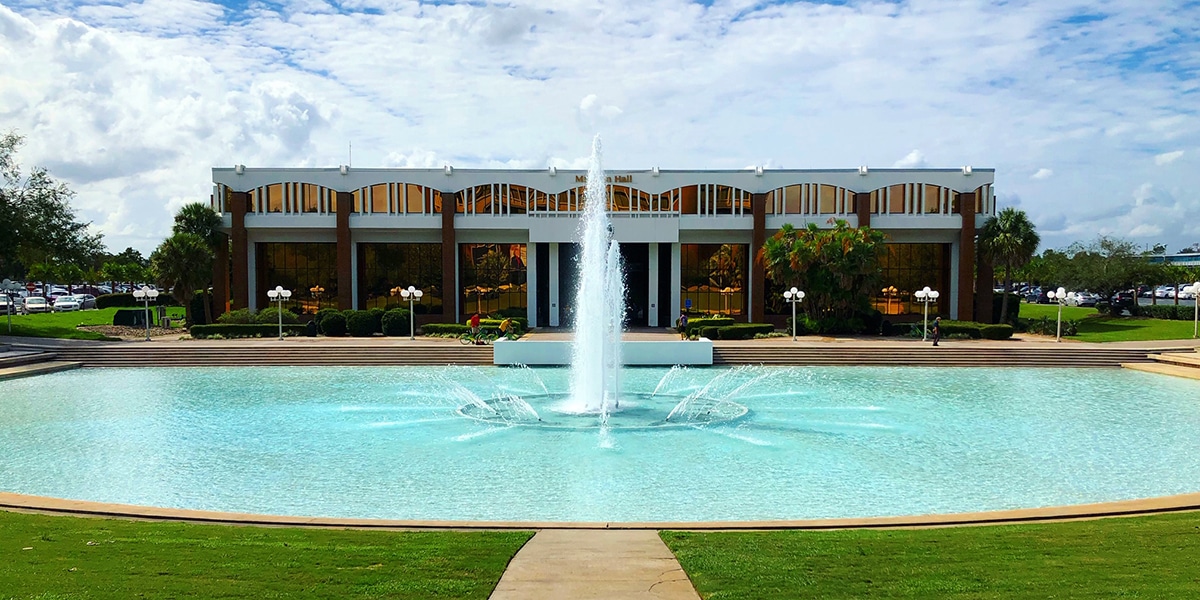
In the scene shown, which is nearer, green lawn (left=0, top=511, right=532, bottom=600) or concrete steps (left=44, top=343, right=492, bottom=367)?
green lawn (left=0, top=511, right=532, bottom=600)

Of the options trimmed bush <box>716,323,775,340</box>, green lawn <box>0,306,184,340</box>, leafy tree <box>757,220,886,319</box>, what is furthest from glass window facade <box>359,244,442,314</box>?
leafy tree <box>757,220,886,319</box>

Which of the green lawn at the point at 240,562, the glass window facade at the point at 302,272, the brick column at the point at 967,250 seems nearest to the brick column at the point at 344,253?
the glass window facade at the point at 302,272

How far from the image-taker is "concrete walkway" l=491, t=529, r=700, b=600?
6.73 m

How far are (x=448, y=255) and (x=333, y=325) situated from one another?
313 inches

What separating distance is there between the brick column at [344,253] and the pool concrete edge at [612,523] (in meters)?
35.0

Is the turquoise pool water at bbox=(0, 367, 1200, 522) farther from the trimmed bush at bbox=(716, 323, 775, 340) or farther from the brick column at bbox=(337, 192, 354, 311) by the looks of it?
the brick column at bbox=(337, 192, 354, 311)

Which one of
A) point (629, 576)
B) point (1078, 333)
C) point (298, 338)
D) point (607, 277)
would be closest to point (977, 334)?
point (1078, 333)

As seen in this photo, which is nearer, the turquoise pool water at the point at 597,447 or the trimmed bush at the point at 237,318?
the turquoise pool water at the point at 597,447

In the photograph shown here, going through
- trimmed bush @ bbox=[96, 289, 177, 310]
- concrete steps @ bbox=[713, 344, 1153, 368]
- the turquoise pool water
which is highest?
trimmed bush @ bbox=[96, 289, 177, 310]

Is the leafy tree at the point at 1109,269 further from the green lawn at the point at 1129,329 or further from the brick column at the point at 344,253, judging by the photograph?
the brick column at the point at 344,253

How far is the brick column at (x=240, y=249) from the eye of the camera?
146 feet

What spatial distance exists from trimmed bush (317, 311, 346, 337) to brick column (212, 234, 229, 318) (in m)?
9.95

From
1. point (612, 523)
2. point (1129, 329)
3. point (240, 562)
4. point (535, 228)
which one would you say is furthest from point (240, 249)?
point (1129, 329)

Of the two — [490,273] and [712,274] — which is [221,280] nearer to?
[490,273]
